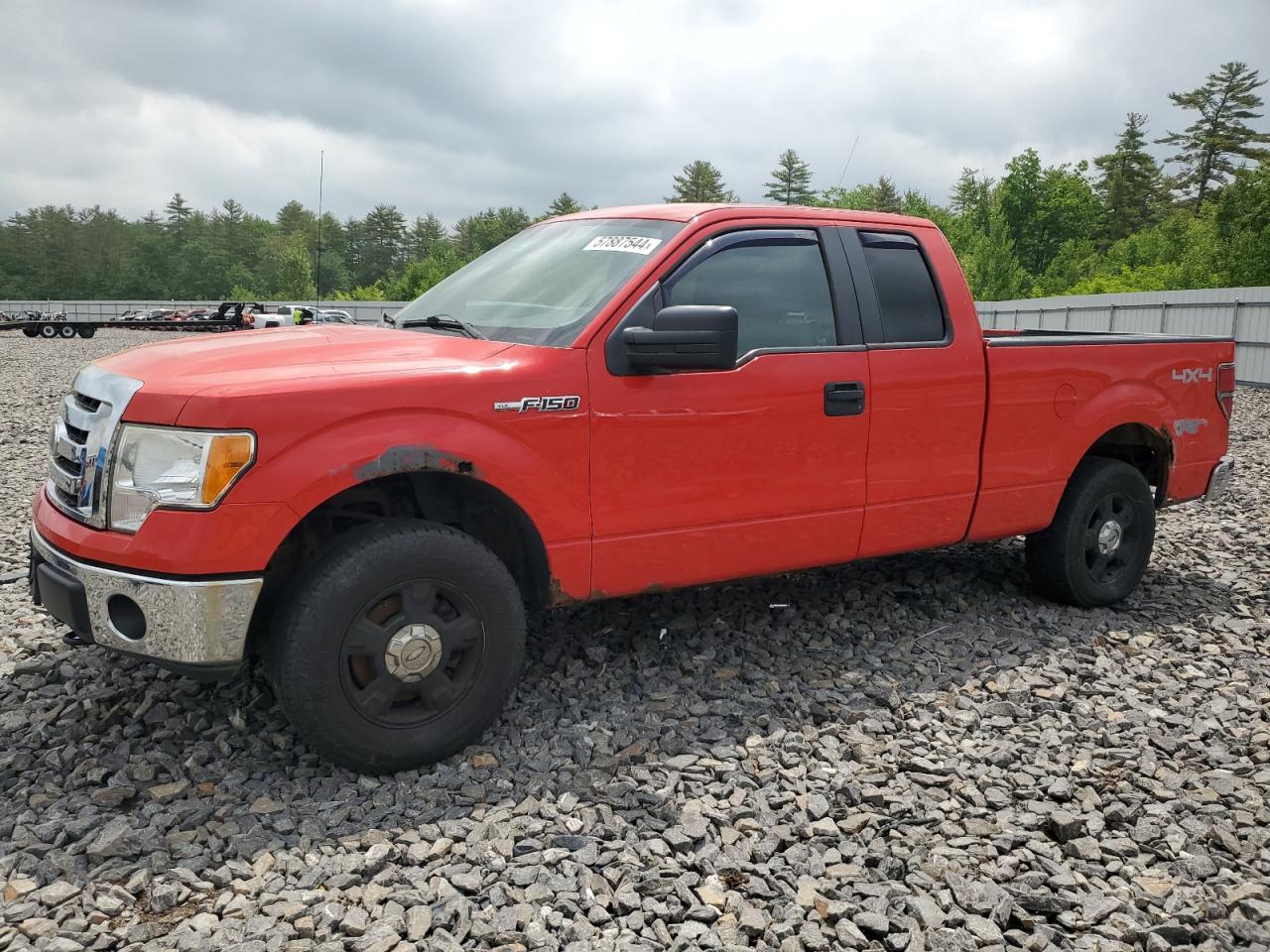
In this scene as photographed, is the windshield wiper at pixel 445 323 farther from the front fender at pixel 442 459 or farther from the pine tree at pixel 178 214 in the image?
the pine tree at pixel 178 214

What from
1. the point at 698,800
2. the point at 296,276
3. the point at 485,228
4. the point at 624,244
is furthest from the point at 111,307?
the point at 698,800

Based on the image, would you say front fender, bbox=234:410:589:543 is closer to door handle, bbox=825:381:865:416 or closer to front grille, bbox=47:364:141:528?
front grille, bbox=47:364:141:528

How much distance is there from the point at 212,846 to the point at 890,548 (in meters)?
2.94

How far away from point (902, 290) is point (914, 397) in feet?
1.72

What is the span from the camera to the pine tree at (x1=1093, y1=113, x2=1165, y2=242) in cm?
7956

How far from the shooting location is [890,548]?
451 cm

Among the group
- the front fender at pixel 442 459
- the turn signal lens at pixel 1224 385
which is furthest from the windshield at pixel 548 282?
the turn signal lens at pixel 1224 385

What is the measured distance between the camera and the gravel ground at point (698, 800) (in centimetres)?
271

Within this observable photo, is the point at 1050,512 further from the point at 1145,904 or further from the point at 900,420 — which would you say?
the point at 1145,904

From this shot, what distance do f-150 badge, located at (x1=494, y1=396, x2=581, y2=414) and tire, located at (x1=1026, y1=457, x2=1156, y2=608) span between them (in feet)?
9.47

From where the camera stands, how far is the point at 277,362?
3359 millimetres

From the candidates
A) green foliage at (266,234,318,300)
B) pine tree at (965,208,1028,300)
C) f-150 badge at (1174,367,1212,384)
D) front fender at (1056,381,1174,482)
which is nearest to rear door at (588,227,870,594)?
front fender at (1056,381,1174,482)

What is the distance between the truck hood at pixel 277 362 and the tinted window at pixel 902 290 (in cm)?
179

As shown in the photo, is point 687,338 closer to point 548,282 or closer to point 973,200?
point 548,282
